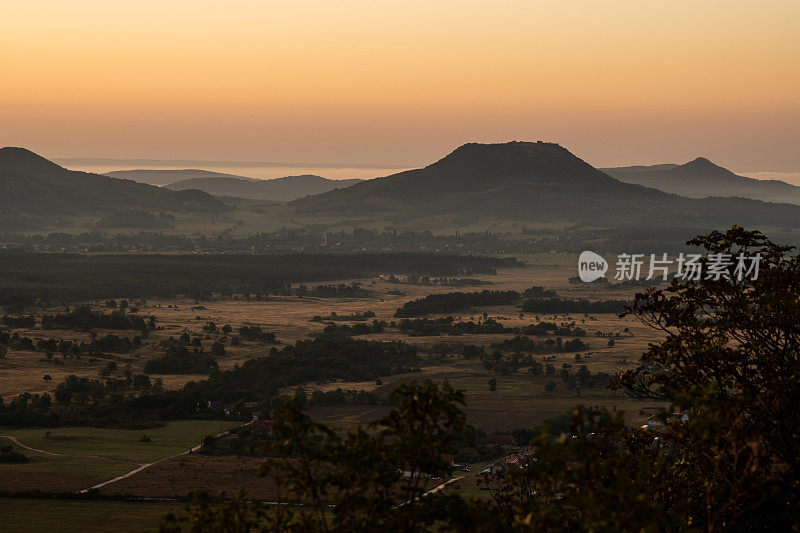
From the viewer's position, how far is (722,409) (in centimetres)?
2523

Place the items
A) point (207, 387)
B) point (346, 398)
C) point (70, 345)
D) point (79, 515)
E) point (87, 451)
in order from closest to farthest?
point (79, 515)
point (87, 451)
point (346, 398)
point (207, 387)
point (70, 345)

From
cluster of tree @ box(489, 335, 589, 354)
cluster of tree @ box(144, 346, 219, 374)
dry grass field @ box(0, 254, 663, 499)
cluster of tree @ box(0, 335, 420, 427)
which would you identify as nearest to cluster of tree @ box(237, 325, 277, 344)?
dry grass field @ box(0, 254, 663, 499)

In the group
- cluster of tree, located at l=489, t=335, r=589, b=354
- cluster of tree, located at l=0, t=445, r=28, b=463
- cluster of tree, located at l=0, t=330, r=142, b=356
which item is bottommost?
cluster of tree, located at l=0, t=445, r=28, b=463

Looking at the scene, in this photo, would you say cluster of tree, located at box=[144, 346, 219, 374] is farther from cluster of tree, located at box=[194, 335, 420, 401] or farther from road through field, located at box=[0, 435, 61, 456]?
road through field, located at box=[0, 435, 61, 456]

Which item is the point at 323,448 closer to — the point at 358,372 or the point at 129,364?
the point at 358,372

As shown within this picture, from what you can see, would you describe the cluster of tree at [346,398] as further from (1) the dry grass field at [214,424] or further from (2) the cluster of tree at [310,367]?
(2) the cluster of tree at [310,367]

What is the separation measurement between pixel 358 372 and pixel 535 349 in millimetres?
41630

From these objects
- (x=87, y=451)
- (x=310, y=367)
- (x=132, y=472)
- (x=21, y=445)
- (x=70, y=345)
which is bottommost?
(x=21, y=445)

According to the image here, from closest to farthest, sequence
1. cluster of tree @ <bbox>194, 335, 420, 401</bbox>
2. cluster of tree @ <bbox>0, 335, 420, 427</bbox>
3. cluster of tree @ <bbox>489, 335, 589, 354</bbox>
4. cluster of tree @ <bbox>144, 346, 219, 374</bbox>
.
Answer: cluster of tree @ <bbox>0, 335, 420, 427</bbox> < cluster of tree @ <bbox>194, 335, 420, 401</bbox> < cluster of tree @ <bbox>144, 346, 219, 374</bbox> < cluster of tree @ <bbox>489, 335, 589, 354</bbox>

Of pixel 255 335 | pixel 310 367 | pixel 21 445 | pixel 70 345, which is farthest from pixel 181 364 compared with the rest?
pixel 21 445

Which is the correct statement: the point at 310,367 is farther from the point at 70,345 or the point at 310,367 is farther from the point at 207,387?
the point at 70,345

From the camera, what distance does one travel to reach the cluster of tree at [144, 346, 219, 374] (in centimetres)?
15400

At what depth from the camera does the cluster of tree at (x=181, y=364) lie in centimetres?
15400

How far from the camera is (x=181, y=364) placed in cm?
15625
